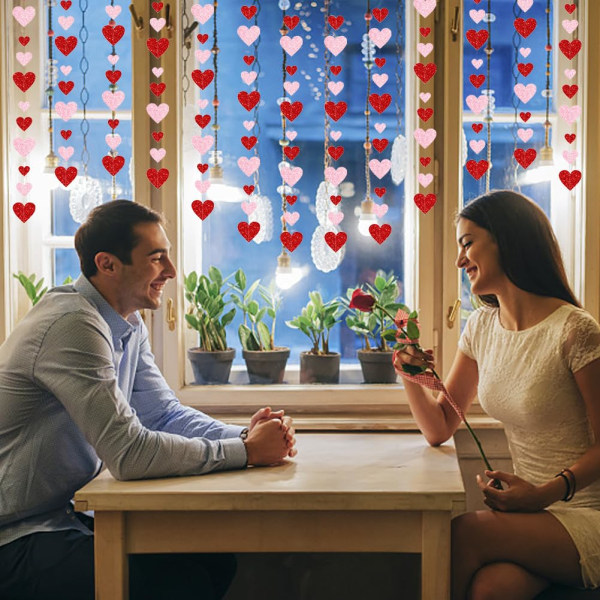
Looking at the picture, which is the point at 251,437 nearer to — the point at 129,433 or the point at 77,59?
the point at 129,433

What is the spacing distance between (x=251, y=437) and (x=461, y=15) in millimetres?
1590

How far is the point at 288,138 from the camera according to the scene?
255 cm

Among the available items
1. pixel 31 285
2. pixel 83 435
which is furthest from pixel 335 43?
pixel 83 435

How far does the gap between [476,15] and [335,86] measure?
55cm

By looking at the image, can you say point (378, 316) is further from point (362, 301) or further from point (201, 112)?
point (201, 112)

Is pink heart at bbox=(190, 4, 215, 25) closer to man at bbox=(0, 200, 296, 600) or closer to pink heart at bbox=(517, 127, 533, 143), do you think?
man at bbox=(0, 200, 296, 600)

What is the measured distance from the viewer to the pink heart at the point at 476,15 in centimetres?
246

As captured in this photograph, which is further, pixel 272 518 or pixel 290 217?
pixel 290 217

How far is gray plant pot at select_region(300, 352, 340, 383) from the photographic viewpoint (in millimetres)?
2506

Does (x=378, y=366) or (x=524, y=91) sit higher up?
(x=524, y=91)

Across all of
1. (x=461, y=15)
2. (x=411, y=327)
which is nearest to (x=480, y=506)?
(x=411, y=327)

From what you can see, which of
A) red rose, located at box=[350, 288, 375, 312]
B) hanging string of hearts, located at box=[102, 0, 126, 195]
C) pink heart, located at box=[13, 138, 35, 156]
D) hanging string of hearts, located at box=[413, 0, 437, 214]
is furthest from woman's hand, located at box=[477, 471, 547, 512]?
pink heart, located at box=[13, 138, 35, 156]

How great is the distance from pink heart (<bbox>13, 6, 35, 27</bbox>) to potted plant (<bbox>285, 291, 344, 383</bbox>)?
→ 1356 mm

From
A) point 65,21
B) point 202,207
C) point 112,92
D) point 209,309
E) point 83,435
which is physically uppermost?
point 65,21
